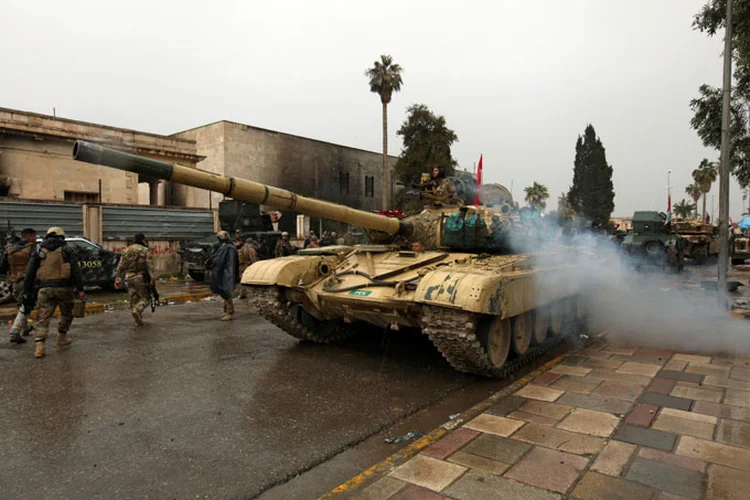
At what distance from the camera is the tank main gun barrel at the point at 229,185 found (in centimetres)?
454

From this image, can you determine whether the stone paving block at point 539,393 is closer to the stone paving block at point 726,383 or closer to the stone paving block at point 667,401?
the stone paving block at point 667,401

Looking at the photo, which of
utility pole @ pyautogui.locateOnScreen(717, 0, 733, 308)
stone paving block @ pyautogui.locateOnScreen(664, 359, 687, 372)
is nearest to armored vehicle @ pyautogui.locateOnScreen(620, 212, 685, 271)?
utility pole @ pyautogui.locateOnScreen(717, 0, 733, 308)

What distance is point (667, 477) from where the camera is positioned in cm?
327

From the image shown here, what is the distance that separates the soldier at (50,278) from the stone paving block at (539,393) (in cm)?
536

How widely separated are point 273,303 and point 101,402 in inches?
89.3

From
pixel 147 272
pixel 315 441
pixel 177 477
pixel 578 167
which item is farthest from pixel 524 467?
pixel 578 167

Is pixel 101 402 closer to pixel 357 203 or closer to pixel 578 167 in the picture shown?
pixel 357 203

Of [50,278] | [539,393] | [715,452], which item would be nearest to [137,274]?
[50,278]

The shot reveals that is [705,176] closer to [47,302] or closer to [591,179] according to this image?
[591,179]

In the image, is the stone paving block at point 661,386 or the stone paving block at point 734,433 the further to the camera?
the stone paving block at point 661,386

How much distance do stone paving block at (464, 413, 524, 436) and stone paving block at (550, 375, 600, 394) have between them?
1.16m

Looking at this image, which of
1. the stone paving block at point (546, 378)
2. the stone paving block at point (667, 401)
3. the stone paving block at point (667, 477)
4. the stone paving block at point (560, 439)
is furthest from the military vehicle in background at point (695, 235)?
the stone paving block at point (667, 477)

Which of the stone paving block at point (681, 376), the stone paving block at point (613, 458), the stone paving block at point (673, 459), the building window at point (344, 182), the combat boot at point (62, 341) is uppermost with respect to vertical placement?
the building window at point (344, 182)

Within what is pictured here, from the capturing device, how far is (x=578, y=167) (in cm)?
4616
